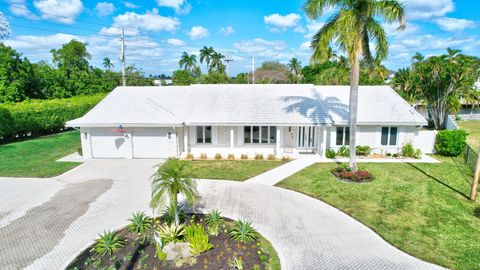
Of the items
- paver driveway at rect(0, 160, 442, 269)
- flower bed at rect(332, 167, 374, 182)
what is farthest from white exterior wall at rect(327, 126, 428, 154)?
paver driveway at rect(0, 160, 442, 269)

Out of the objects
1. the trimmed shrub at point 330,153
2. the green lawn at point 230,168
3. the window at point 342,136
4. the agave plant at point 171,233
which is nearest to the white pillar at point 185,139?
the green lawn at point 230,168

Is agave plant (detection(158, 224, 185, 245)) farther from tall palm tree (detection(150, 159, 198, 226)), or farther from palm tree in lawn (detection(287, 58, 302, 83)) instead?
palm tree in lawn (detection(287, 58, 302, 83))

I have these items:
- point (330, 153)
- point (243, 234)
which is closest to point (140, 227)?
point (243, 234)

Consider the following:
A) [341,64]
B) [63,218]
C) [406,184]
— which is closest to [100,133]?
[63,218]

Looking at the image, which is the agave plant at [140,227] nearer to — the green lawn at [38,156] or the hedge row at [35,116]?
the green lawn at [38,156]

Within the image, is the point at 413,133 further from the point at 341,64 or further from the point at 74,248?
the point at 341,64

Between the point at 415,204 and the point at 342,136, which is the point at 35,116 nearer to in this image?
the point at 342,136
